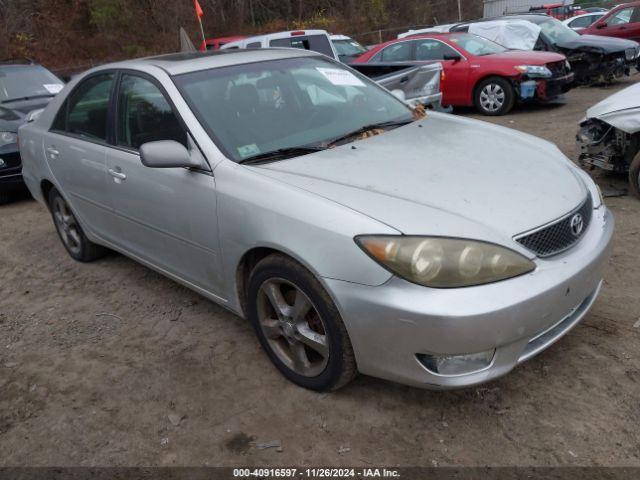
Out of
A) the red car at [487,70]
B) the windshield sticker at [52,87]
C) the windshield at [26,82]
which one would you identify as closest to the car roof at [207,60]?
the windshield at [26,82]

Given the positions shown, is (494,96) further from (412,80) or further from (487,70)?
(412,80)

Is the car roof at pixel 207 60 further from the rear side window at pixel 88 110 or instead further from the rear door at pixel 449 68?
the rear door at pixel 449 68

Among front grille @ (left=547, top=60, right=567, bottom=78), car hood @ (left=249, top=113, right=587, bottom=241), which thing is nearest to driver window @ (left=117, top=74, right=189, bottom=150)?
car hood @ (left=249, top=113, right=587, bottom=241)

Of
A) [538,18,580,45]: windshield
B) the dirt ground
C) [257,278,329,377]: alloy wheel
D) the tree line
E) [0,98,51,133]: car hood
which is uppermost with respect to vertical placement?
the tree line

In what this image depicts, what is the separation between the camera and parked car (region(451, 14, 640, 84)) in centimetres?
1070

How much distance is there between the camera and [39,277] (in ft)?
15.0

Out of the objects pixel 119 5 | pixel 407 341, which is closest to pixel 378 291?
pixel 407 341

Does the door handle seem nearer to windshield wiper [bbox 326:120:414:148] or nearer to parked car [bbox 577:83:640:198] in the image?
windshield wiper [bbox 326:120:414:148]

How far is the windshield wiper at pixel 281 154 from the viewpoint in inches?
111

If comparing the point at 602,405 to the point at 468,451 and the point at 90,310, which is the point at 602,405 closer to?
the point at 468,451

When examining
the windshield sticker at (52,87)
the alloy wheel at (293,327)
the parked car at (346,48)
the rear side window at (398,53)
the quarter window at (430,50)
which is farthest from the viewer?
the parked car at (346,48)

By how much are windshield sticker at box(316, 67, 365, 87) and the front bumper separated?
5.84 feet

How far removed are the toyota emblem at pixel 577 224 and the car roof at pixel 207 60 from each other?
2.06m

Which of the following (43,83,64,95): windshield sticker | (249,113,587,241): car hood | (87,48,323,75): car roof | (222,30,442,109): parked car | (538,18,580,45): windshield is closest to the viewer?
(249,113,587,241): car hood
